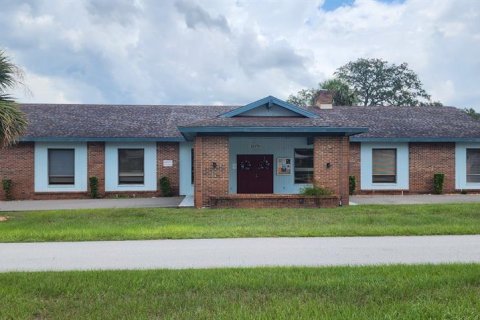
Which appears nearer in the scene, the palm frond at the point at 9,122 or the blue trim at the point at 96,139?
the palm frond at the point at 9,122

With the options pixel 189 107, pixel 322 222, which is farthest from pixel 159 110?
pixel 322 222

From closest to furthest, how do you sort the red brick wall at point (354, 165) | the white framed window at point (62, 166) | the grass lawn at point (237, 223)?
the grass lawn at point (237, 223) < the white framed window at point (62, 166) < the red brick wall at point (354, 165)

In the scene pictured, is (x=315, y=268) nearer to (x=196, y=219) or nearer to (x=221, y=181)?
(x=196, y=219)

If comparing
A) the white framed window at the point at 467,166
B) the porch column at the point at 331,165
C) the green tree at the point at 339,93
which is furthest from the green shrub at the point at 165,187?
the green tree at the point at 339,93

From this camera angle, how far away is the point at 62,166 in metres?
21.4

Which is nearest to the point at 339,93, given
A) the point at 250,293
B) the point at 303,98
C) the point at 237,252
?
the point at 303,98

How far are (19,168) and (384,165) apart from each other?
1781cm

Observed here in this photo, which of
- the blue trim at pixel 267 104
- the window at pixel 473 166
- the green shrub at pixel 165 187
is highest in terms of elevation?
the blue trim at pixel 267 104

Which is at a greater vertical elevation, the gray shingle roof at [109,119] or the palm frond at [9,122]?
the gray shingle roof at [109,119]

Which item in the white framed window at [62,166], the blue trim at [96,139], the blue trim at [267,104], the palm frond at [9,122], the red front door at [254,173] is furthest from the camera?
the red front door at [254,173]

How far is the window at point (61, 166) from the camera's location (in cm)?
2138

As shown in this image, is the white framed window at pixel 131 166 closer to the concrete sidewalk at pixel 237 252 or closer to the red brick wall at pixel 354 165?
the red brick wall at pixel 354 165

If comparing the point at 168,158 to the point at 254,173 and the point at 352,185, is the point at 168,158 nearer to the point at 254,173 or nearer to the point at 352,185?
the point at 254,173

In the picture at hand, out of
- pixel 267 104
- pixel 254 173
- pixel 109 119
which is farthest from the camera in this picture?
pixel 109 119
